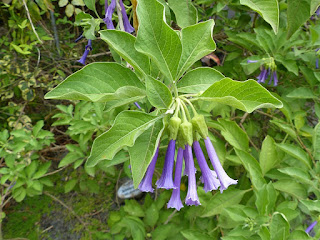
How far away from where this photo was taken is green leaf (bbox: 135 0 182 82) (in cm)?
59

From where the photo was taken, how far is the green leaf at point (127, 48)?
62cm

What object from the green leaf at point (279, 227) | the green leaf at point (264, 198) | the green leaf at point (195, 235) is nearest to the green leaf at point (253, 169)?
the green leaf at point (264, 198)

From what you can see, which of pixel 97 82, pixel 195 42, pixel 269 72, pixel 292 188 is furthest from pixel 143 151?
pixel 269 72

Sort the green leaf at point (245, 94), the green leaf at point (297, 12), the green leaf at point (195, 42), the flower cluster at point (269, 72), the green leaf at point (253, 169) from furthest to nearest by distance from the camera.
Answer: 1. the flower cluster at point (269, 72)
2. the green leaf at point (253, 169)
3. the green leaf at point (297, 12)
4. the green leaf at point (195, 42)
5. the green leaf at point (245, 94)

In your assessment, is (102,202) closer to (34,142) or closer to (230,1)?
(34,142)

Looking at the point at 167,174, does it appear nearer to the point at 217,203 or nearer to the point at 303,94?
the point at 217,203

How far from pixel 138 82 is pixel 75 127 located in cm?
94

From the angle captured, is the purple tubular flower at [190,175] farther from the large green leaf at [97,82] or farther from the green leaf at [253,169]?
the green leaf at [253,169]

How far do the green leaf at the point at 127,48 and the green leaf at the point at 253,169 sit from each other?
67 cm

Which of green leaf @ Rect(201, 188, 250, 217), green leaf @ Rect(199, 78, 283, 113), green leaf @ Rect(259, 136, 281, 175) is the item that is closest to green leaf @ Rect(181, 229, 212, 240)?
green leaf @ Rect(201, 188, 250, 217)

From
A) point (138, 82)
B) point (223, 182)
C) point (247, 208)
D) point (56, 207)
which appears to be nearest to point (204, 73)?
point (138, 82)

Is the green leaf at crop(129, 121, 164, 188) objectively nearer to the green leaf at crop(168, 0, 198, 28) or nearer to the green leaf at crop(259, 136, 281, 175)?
the green leaf at crop(168, 0, 198, 28)

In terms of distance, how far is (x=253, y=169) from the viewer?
1146 mm

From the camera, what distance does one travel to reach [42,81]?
2.53 meters
